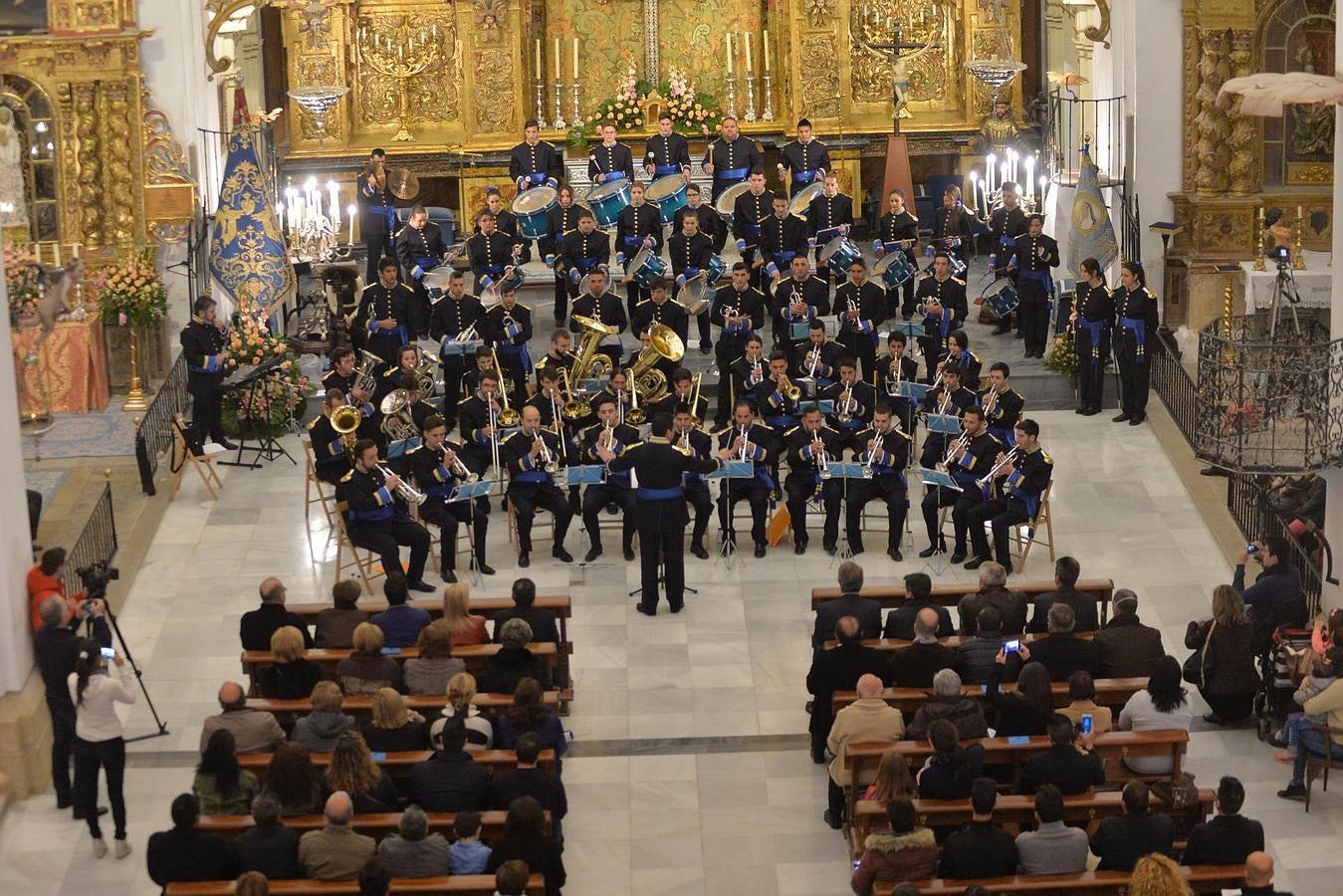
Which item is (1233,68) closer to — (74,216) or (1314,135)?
(1314,135)

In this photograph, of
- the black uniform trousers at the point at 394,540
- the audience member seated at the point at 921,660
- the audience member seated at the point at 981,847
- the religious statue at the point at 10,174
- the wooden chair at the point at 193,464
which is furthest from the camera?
the religious statue at the point at 10,174

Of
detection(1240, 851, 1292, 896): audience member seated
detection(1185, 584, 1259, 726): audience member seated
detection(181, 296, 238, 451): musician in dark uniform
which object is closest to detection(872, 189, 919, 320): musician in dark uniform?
detection(181, 296, 238, 451): musician in dark uniform

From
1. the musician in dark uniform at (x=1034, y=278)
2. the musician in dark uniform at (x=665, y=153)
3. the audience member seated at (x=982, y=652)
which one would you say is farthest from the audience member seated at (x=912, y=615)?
the musician in dark uniform at (x=665, y=153)

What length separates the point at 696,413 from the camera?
20.2 metres

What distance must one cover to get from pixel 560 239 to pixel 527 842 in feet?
41.9

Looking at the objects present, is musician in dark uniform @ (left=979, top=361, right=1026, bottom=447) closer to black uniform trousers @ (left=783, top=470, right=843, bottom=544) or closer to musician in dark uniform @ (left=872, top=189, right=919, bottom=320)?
black uniform trousers @ (left=783, top=470, right=843, bottom=544)

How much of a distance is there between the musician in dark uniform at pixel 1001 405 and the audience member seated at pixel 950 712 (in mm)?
5995

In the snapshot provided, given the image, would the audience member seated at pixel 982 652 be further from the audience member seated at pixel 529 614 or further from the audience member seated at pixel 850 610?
the audience member seated at pixel 529 614

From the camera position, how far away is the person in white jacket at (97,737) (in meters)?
13.4

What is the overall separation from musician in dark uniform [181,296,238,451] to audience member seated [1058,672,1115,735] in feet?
35.6

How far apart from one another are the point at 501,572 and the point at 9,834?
5508 mm

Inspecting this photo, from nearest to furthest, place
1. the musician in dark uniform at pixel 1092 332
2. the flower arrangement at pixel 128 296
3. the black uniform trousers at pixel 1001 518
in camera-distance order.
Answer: the black uniform trousers at pixel 1001 518, the musician in dark uniform at pixel 1092 332, the flower arrangement at pixel 128 296

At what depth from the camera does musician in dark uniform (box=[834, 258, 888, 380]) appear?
21297mm

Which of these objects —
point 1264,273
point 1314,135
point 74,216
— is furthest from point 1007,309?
point 74,216
